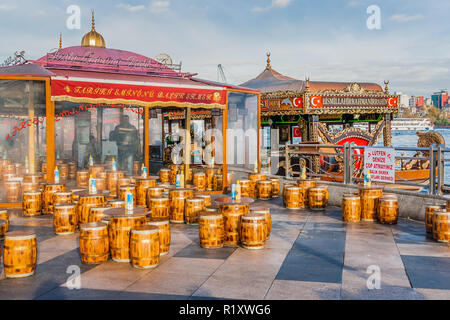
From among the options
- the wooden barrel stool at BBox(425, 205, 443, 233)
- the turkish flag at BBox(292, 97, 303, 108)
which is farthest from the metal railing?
the turkish flag at BBox(292, 97, 303, 108)

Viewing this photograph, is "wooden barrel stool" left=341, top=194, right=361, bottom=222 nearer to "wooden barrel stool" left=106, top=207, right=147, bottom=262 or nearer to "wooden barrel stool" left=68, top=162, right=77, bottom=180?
"wooden barrel stool" left=106, top=207, right=147, bottom=262

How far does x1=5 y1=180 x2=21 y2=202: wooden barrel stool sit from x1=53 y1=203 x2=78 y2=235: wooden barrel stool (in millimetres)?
4427

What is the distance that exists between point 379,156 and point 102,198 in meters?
8.69

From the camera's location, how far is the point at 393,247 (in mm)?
9242

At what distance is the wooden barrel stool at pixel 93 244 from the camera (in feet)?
26.4

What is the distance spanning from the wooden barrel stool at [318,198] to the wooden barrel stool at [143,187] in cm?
522

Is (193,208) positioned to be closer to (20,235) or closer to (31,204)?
(20,235)

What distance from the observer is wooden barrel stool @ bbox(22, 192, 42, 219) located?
12875 mm

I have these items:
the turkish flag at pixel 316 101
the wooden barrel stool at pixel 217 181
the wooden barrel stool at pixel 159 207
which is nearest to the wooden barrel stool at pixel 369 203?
the wooden barrel stool at pixel 159 207

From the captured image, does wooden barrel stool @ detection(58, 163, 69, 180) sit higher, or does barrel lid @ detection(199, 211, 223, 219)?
wooden barrel stool @ detection(58, 163, 69, 180)

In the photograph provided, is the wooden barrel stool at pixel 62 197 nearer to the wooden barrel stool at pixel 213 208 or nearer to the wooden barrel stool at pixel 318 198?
the wooden barrel stool at pixel 213 208

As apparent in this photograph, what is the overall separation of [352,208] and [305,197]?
8.96 ft

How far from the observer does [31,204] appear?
12.9 m
